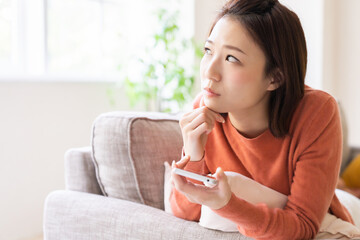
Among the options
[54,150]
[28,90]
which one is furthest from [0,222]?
[28,90]

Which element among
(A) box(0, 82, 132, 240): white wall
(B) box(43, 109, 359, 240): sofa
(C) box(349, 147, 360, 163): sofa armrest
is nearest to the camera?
(B) box(43, 109, 359, 240): sofa

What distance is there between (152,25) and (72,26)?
864mm

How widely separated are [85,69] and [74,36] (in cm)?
27

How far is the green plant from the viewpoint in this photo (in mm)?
3598

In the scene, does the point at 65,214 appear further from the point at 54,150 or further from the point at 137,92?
the point at 137,92

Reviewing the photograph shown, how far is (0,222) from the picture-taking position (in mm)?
2861

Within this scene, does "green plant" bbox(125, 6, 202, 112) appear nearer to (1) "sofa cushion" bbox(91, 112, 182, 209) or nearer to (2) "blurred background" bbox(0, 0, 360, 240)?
(2) "blurred background" bbox(0, 0, 360, 240)

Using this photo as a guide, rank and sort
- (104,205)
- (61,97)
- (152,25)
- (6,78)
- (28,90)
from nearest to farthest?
1. (104,205)
2. (6,78)
3. (28,90)
4. (61,97)
5. (152,25)

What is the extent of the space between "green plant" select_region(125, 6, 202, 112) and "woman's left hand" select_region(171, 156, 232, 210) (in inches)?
101

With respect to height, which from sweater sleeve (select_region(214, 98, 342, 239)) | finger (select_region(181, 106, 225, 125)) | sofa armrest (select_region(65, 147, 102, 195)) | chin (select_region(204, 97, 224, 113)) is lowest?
Answer: sofa armrest (select_region(65, 147, 102, 195))

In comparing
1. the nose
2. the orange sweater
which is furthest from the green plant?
the nose

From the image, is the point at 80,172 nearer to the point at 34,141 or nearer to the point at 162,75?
the point at 34,141

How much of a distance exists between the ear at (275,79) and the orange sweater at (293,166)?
0.31 feet

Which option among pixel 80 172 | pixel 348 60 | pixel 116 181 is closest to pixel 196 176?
pixel 116 181
